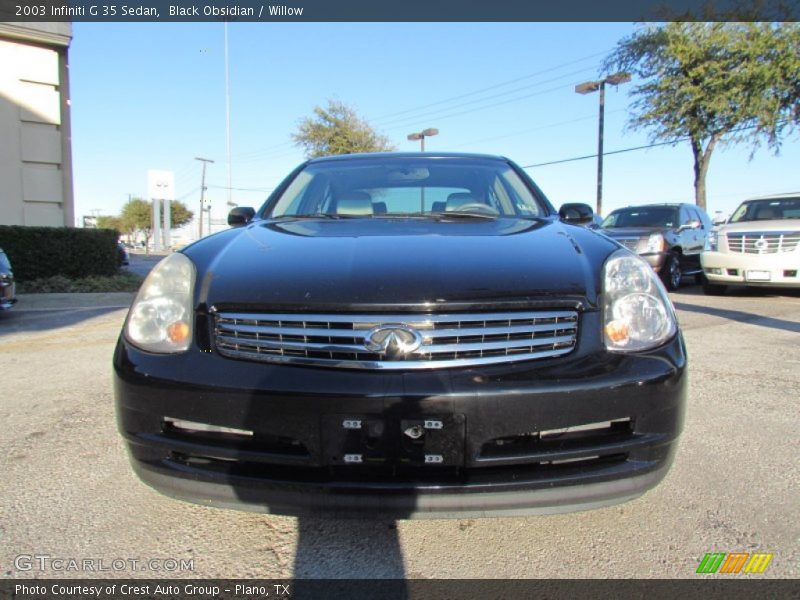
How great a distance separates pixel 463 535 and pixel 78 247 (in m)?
11.5

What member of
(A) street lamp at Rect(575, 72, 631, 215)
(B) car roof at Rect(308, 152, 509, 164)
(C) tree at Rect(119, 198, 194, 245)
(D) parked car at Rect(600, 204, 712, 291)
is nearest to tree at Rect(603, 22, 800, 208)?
(A) street lamp at Rect(575, 72, 631, 215)

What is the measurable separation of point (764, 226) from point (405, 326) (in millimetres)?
8756

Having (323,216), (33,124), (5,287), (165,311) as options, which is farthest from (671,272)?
(33,124)

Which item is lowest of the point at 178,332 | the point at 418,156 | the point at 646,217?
the point at 178,332

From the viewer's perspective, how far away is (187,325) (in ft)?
5.74

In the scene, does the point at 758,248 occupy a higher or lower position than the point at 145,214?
lower

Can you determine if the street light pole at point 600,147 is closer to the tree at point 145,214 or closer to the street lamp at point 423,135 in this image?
the street lamp at point 423,135

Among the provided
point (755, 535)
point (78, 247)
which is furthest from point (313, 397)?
point (78, 247)

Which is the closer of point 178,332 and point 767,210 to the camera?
point 178,332

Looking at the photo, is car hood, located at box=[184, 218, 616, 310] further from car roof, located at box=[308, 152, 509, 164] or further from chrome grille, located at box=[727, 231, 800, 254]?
chrome grille, located at box=[727, 231, 800, 254]

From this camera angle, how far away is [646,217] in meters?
10.6

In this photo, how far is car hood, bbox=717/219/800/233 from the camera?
26.5ft

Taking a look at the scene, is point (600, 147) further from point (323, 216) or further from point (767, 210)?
point (323, 216)

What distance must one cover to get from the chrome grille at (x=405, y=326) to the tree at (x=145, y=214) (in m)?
69.8
